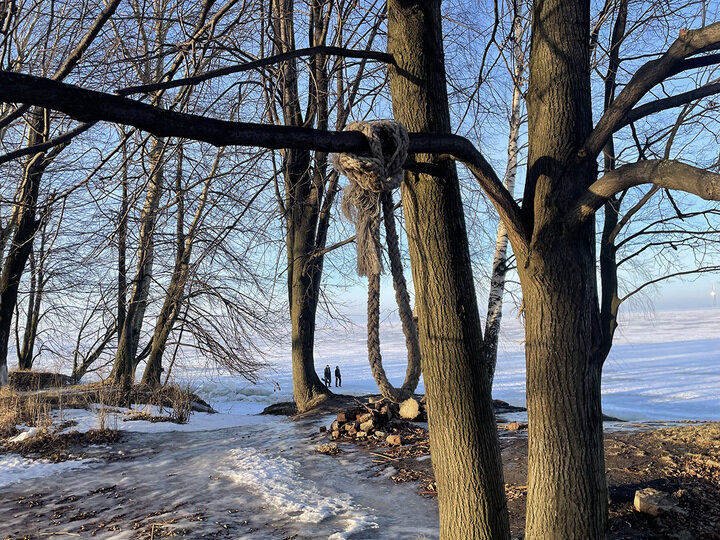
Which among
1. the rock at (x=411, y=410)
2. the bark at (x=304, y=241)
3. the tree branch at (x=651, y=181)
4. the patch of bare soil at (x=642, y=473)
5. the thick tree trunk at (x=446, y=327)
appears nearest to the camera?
the tree branch at (x=651, y=181)

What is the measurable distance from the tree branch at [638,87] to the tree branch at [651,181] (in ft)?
1.21

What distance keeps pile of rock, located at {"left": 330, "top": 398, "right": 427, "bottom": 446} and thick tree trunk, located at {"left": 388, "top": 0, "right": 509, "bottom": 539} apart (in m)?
3.97

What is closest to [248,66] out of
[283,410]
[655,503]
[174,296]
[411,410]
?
[655,503]

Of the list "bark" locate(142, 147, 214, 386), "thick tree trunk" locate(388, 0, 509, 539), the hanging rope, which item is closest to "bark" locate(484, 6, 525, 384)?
"bark" locate(142, 147, 214, 386)

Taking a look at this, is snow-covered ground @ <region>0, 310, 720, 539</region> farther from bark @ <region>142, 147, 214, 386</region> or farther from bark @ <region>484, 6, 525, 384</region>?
bark @ <region>484, 6, 525, 384</region>

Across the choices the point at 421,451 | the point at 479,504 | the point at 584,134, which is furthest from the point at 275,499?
the point at 584,134

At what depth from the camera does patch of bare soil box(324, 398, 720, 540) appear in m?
4.02

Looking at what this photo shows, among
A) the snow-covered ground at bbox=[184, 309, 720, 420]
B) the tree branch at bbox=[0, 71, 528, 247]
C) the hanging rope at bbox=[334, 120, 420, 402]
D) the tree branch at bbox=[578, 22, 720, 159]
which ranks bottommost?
the snow-covered ground at bbox=[184, 309, 720, 420]

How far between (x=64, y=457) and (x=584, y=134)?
23.6ft

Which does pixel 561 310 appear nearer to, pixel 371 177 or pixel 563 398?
pixel 563 398

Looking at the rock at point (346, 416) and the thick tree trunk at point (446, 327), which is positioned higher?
the thick tree trunk at point (446, 327)

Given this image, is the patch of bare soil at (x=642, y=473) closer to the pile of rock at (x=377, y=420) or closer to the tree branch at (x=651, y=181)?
the pile of rock at (x=377, y=420)

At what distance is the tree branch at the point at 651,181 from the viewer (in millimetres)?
2521

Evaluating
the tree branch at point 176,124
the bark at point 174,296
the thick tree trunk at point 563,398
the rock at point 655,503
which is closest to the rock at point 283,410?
the bark at point 174,296
